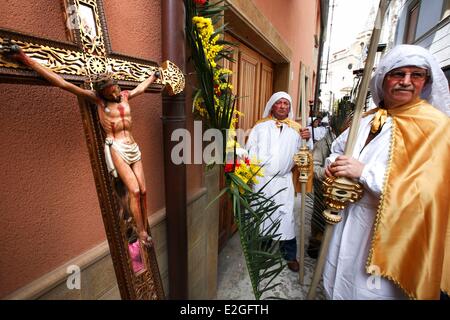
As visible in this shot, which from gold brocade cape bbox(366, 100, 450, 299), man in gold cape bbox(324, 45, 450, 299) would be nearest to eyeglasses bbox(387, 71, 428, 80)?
man in gold cape bbox(324, 45, 450, 299)

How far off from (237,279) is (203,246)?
85 cm

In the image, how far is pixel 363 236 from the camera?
131 cm

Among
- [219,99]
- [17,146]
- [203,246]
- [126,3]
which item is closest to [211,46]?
[219,99]

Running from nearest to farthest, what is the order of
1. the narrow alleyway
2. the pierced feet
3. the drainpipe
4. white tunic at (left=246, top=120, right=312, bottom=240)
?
the pierced feet < the drainpipe < the narrow alleyway < white tunic at (left=246, top=120, right=312, bottom=240)

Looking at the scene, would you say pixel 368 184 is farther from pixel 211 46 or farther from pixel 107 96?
pixel 107 96

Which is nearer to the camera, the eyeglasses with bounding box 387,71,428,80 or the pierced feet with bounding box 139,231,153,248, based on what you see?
the pierced feet with bounding box 139,231,153,248

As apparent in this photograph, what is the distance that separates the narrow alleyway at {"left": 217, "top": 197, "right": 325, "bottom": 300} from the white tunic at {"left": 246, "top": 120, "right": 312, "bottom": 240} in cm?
27

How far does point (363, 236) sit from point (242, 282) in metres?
1.36

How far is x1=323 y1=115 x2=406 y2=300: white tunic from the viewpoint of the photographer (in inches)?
47.4

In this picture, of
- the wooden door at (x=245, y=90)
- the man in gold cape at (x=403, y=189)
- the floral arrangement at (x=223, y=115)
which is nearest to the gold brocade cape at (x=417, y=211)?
the man in gold cape at (x=403, y=189)

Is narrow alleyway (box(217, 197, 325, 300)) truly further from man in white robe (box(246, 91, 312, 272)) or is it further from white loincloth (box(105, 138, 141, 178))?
white loincloth (box(105, 138, 141, 178))

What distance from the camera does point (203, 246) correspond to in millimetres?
1721

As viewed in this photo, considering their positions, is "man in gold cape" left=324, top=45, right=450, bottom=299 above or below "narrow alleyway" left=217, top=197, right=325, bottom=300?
above

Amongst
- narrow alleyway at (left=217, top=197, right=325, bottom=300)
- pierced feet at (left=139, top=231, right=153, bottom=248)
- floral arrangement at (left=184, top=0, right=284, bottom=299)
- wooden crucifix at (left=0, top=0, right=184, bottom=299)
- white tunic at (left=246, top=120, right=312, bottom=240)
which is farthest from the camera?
white tunic at (left=246, top=120, right=312, bottom=240)
